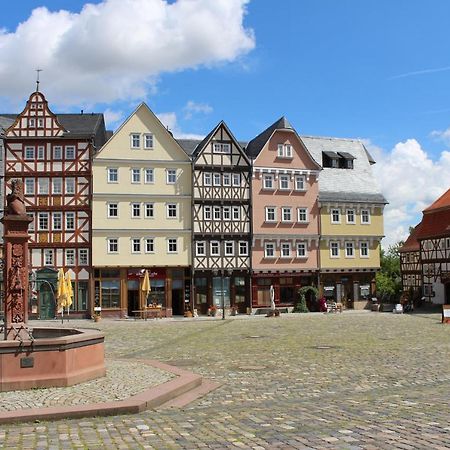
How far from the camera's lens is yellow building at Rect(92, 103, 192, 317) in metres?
47.4

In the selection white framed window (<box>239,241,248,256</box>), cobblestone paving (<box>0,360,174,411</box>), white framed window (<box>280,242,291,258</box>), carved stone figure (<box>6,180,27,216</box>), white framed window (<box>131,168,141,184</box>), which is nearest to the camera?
cobblestone paving (<box>0,360,174,411</box>)

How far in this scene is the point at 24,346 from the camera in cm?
1160

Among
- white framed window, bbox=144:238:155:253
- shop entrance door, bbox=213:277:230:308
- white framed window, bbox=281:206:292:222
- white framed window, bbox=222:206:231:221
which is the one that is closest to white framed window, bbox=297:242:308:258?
white framed window, bbox=281:206:292:222

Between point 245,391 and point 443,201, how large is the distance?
46.9 meters

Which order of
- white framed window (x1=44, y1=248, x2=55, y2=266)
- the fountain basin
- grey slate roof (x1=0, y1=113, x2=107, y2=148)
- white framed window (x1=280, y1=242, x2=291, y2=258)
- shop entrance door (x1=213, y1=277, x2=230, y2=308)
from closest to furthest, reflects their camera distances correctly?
1. the fountain basin
2. white framed window (x1=44, y1=248, x2=55, y2=266)
3. grey slate roof (x1=0, y1=113, x2=107, y2=148)
4. shop entrance door (x1=213, y1=277, x2=230, y2=308)
5. white framed window (x1=280, y1=242, x2=291, y2=258)

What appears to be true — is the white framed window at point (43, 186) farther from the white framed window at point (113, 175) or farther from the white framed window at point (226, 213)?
the white framed window at point (226, 213)

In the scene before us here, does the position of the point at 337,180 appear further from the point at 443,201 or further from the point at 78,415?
the point at 78,415

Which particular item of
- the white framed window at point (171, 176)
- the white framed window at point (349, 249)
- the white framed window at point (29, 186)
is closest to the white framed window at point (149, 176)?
the white framed window at point (171, 176)

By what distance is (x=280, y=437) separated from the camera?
8164 millimetres

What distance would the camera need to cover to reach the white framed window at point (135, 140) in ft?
160

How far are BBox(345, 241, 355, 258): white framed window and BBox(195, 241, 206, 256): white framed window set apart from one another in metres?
12.4

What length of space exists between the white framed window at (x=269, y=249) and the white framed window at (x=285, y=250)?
81cm

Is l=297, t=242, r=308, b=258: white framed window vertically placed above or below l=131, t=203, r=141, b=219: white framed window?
below

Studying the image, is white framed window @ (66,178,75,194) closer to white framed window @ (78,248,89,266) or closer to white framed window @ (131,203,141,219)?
white framed window @ (78,248,89,266)
